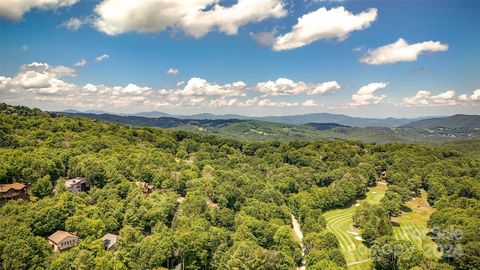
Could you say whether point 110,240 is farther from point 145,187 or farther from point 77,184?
point 145,187

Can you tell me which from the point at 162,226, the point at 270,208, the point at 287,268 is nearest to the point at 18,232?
the point at 162,226

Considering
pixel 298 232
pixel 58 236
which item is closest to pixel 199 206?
pixel 298 232

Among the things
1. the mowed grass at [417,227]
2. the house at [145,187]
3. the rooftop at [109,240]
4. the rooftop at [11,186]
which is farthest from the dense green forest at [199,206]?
Answer: the mowed grass at [417,227]

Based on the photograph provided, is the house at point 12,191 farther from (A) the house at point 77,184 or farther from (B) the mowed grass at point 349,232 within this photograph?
(B) the mowed grass at point 349,232

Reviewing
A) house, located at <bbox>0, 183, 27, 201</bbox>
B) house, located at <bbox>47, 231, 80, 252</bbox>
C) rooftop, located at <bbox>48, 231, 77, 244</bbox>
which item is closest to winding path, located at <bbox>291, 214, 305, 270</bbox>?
house, located at <bbox>47, 231, 80, 252</bbox>

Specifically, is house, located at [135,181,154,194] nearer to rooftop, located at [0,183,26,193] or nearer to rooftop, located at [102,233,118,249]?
rooftop, located at [102,233,118,249]
